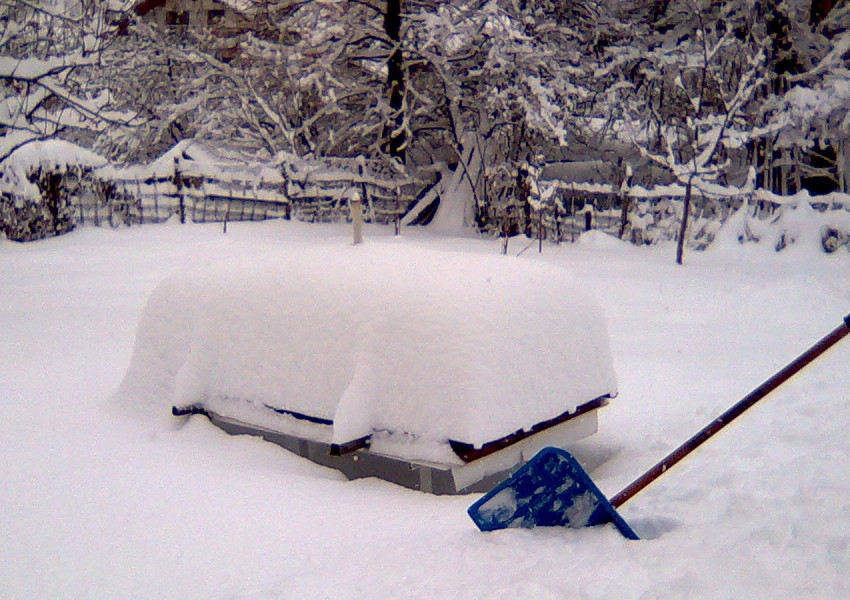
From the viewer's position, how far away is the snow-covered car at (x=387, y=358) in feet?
13.6

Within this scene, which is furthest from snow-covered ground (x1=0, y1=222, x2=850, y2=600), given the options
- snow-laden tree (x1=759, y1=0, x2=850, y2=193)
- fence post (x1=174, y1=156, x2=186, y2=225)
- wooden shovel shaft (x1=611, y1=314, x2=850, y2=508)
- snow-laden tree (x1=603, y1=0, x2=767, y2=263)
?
snow-laden tree (x1=603, y1=0, x2=767, y2=263)

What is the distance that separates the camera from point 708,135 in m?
13.8

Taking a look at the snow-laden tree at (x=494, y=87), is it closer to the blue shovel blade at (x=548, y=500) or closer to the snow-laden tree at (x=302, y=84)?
the snow-laden tree at (x=302, y=84)

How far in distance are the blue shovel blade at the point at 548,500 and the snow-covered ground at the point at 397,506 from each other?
7 centimetres

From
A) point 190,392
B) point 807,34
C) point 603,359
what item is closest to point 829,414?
point 603,359

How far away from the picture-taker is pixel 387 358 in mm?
4277

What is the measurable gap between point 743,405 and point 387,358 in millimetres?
1853

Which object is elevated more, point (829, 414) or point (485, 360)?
point (485, 360)

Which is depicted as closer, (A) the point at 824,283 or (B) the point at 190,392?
(B) the point at 190,392

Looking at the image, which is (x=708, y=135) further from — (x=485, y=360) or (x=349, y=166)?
(x=485, y=360)

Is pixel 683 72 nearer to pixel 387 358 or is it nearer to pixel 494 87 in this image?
pixel 494 87

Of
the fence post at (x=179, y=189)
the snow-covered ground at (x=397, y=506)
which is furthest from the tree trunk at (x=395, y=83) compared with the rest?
the snow-covered ground at (x=397, y=506)

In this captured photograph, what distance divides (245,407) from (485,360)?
5.42ft

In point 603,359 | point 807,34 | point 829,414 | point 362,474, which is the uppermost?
point 807,34
